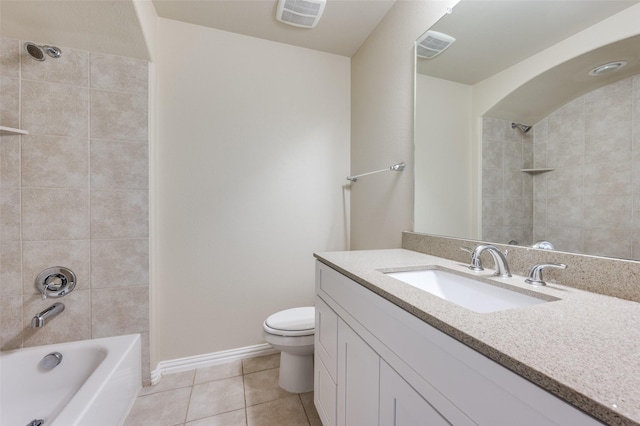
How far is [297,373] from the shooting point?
1.56 metres

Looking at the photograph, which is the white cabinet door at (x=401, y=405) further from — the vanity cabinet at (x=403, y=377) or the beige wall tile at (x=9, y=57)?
the beige wall tile at (x=9, y=57)

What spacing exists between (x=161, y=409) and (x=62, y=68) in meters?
1.99

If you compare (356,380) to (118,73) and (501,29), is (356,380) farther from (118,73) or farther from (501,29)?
(118,73)

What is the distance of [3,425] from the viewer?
1.24m

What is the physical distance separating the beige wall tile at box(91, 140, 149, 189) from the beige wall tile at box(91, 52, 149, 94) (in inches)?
13.2

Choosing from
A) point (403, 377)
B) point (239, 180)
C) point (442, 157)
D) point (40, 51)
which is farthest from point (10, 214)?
point (442, 157)

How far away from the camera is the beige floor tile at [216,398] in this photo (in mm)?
1411

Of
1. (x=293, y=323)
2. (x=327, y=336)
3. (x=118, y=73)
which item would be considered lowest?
(x=293, y=323)

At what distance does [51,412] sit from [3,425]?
0.17 meters

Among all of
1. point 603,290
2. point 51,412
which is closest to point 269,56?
point 603,290

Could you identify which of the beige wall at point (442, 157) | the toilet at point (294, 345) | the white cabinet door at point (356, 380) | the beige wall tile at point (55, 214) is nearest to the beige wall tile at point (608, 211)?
the beige wall at point (442, 157)

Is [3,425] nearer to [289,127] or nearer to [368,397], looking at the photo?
[368,397]

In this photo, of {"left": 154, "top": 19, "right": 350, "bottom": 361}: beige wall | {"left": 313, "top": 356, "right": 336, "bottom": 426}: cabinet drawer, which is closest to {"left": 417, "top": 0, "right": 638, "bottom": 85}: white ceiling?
{"left": 154, "top": 19, "right": 350, "bottom": 361}: beige wall

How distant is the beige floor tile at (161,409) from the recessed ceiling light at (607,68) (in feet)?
7.20
